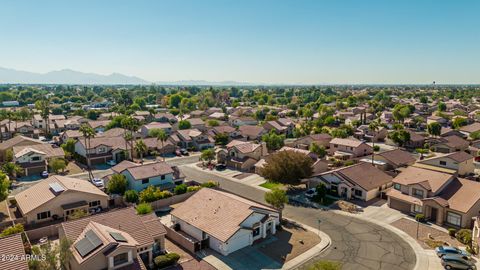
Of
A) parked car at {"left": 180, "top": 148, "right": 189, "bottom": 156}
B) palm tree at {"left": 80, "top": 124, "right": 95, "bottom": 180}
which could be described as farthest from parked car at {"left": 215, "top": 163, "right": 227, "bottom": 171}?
palm tree at {"left": 80, "top": 124, "right": 95, "bottom": 180}

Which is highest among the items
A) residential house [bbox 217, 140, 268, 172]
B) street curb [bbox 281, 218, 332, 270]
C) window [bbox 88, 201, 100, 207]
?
residential house [bbox 217, 140, 268, 172]

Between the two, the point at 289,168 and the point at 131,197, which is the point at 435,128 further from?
the point at 131,197

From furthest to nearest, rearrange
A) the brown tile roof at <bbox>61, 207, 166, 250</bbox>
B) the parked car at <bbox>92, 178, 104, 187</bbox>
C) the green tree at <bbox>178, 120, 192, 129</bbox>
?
the green tree at <bbox>178, 120, 192, 129</bbox> → the parked car at <bbox>92, 178, 104, 187</bbox> → the brown tile roof at <bbox>61, 207, 166, 250</bbox>

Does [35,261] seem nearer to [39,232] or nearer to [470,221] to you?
[39,232]

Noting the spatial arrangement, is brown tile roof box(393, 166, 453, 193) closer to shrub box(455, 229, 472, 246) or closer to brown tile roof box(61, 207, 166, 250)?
shrub box(455, 229, 472, 246)

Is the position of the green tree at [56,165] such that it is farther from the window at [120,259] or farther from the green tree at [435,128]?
the green tree at [435,128]

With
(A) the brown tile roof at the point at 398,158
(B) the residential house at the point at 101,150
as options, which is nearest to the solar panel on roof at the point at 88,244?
(B) the residential house at the point at 101,150
